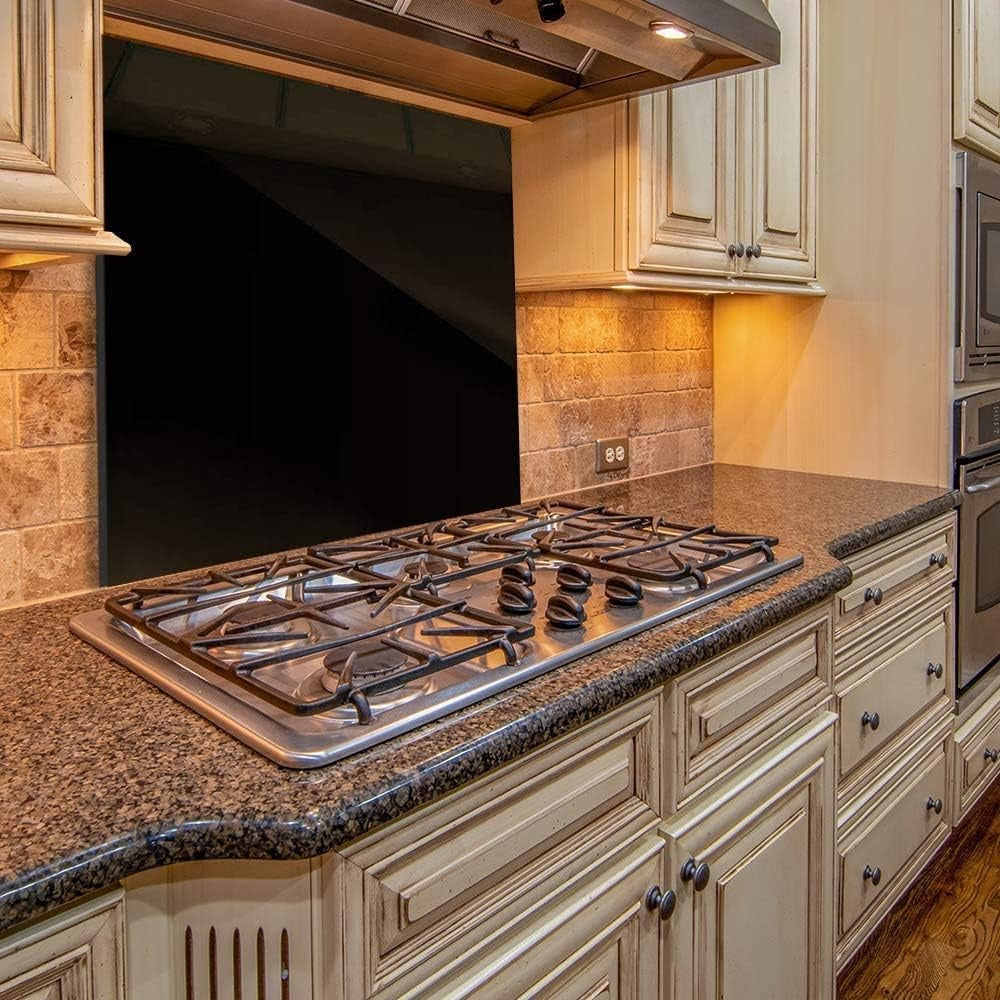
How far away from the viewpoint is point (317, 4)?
1526mm

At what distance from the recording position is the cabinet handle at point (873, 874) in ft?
6.43

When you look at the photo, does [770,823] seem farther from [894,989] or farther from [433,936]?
[894,989]

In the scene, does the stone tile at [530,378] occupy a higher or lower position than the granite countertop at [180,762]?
higher

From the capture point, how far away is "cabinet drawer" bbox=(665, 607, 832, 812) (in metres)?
1.28

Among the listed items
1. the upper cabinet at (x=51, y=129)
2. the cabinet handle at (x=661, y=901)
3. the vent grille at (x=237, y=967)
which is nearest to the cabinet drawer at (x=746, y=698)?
the cabinet handle at (x=661, y=901)

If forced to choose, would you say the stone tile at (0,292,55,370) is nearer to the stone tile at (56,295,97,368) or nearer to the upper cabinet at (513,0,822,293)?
the stone tile at (56,295,97,368)

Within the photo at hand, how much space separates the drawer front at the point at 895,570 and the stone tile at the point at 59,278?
143 cm

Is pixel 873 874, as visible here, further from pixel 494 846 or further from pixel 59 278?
pixel 59 278

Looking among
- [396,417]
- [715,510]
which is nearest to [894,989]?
[715,510]

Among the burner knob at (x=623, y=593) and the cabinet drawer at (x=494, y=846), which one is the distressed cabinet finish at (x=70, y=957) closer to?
the cabinet drawer at (x=494, y=846)

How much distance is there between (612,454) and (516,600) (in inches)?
49.1

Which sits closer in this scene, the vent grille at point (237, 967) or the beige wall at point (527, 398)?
the vent grille at point (237, 967)

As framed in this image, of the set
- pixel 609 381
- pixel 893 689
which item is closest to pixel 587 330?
pixel 609 381

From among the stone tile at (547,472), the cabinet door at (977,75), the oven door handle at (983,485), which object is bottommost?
the oven door handle at (983,485)
